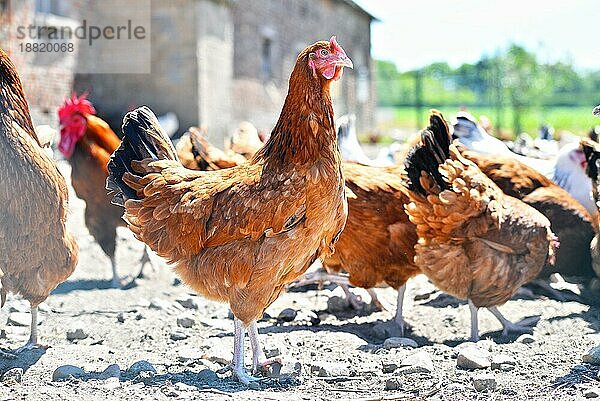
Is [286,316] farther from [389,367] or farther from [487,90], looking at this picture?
[487,90]

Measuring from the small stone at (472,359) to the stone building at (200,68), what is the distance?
1094 cm

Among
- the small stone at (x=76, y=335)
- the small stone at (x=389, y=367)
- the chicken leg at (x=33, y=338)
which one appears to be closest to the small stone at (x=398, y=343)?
the small stone at (x=389, y=367)

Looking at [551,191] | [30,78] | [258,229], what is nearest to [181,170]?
[258,229]

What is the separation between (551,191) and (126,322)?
368 cm

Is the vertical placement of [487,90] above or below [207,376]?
above

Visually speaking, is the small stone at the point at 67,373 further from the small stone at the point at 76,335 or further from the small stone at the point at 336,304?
the small stone at the point at 336,304

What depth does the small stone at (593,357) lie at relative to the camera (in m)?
3.92

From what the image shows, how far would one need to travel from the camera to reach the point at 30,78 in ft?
44.3

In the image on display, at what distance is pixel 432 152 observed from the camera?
4.92 meters

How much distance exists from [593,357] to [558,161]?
3.87 m

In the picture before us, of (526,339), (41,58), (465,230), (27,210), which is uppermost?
(41,58)

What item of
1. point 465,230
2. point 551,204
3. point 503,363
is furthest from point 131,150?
point 551,204

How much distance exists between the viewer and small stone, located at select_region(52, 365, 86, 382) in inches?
149

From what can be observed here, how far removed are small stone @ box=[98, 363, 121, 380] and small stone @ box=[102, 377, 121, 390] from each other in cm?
5
